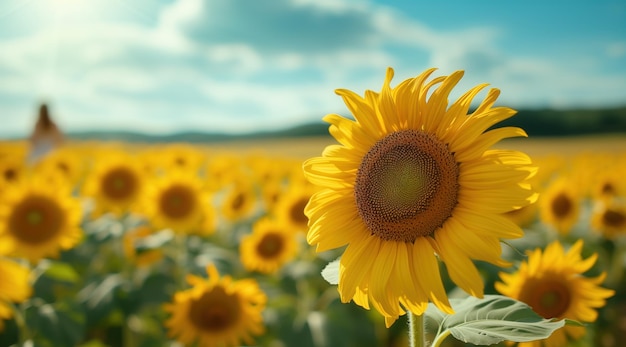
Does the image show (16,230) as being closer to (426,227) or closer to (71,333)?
(71,333)

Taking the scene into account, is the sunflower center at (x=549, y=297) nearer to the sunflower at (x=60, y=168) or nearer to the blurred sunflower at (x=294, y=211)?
the blurred sunflower at (x=294, y=211)

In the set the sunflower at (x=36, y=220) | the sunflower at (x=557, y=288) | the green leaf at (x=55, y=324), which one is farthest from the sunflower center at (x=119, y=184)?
the sunflower at (x=557, y=288)

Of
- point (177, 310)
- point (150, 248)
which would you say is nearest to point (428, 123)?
point (177, 310)

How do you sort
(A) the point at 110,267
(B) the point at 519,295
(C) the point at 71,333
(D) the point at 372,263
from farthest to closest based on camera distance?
(A) the point at 110,267
(C) the point at 71,333
(B) the point at 519,295
(D) the point at 372,263

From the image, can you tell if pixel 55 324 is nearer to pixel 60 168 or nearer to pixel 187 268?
pixel 187 268

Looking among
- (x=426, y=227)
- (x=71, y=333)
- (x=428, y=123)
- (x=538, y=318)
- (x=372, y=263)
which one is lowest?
(x=71, y=333)

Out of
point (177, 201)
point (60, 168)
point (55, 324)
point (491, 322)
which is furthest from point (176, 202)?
point (491, 322)
